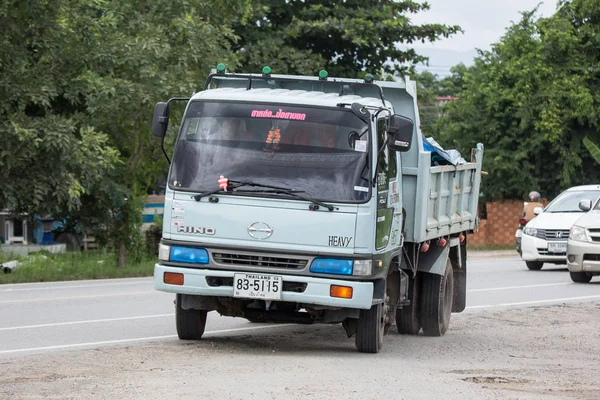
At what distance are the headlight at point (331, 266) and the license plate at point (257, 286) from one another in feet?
1.11

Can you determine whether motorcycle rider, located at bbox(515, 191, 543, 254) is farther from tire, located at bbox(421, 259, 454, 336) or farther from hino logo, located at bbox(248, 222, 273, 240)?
hino logo, located at bbox(248, 222, 273, 240)

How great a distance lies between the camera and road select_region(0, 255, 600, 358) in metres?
12.8

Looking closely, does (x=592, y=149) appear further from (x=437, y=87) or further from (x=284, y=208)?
(x=437, y=87)

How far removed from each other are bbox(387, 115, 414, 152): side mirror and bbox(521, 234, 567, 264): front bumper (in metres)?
16.1

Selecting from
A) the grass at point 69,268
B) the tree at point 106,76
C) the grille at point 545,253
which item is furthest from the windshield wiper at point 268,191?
the grille at point 545,253

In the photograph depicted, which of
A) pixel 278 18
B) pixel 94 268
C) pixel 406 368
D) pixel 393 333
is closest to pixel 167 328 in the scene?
pixel 393 333

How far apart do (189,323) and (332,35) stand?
27.2 m

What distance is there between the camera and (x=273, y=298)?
1102cm

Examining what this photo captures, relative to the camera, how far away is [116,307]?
659 inches

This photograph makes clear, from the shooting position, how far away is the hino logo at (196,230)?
1123 cm

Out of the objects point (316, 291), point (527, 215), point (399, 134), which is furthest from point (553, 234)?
point (316, 291)

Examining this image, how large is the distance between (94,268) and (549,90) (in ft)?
73.9

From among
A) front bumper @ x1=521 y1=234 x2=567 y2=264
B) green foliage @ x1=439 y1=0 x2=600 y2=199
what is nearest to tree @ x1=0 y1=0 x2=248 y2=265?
front bumper @ x1=521 y1=234 x2=567 y2=264

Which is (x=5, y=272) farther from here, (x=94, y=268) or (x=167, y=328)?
(x=167, y=328)
